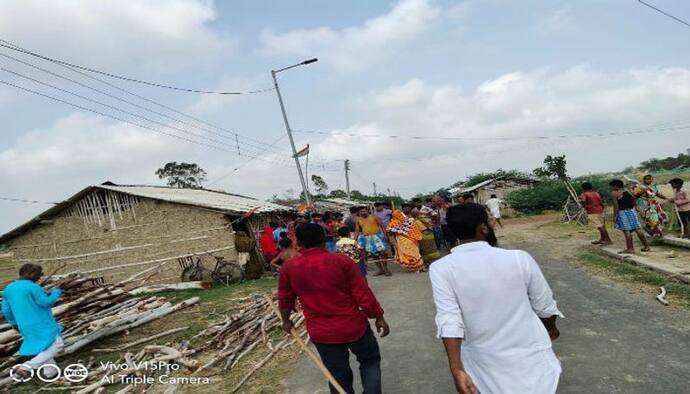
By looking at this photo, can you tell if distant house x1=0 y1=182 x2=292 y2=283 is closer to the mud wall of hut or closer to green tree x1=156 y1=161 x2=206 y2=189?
the mud wall of hut

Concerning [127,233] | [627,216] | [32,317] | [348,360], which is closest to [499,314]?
[348,360]

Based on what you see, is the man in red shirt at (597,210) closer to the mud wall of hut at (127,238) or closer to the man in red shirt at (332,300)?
the man in red shirt at (332,300)

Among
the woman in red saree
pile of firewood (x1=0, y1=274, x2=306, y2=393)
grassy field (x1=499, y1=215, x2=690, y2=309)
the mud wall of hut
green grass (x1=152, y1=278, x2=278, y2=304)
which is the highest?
the mud wall of hut

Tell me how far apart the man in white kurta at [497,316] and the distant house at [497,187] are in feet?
105

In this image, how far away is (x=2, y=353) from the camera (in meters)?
6.60

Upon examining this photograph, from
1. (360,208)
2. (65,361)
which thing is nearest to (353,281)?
(65,361)

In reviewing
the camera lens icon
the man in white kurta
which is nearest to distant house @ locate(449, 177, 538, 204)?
the camera lens icon

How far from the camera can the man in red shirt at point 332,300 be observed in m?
3.37

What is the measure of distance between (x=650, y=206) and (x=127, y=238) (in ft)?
52.2

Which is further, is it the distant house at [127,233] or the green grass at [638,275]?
the distant house at [127,233]

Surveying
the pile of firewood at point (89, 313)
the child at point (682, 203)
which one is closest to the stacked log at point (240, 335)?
the pile of firewood at point (89, 313)

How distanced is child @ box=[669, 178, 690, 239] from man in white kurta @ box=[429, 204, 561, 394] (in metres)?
9.70

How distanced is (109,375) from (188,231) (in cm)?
962

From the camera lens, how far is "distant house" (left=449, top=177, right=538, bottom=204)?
1341 inches
